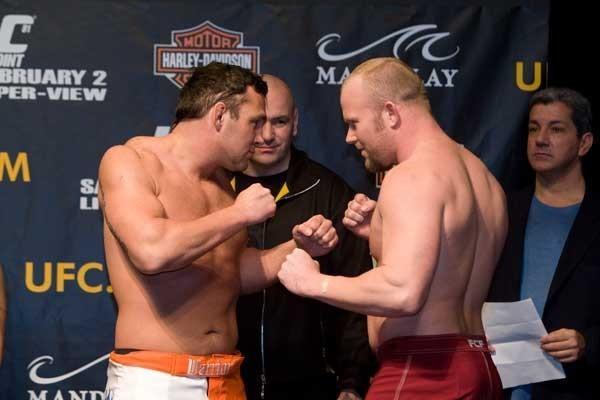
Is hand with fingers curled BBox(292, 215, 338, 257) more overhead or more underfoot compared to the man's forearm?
more overhead

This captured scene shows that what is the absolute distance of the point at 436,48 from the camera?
4.36 metres

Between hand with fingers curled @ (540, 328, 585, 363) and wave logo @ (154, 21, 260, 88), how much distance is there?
156 cm

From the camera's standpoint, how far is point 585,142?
413 cm

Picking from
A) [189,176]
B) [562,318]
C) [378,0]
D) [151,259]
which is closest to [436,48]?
[378,0]

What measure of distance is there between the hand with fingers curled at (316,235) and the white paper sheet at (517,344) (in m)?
0.65

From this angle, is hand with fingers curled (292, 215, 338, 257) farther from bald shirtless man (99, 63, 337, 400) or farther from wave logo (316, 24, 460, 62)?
wave logo (316, 24, 460, 62)

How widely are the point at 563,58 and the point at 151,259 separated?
229 cm

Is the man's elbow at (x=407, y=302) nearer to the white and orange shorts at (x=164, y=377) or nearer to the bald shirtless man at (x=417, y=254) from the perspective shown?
the bald shirtless man at (x=417, y=254)

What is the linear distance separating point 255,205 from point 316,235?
38cm

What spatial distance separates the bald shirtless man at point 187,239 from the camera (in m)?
2.99

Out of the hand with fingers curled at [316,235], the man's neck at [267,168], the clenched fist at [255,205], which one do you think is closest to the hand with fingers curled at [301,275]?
the clenched fist at [255,205]

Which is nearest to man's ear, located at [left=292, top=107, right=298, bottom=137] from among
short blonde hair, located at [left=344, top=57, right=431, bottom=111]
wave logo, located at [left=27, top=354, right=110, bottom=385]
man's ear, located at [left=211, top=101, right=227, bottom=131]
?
man's ear, located at [left=211, top=101, right=227, bottom=131]

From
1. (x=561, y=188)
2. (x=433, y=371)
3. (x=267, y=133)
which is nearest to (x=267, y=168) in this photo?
(x=267, y=133)

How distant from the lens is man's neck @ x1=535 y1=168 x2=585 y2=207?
403 cm
